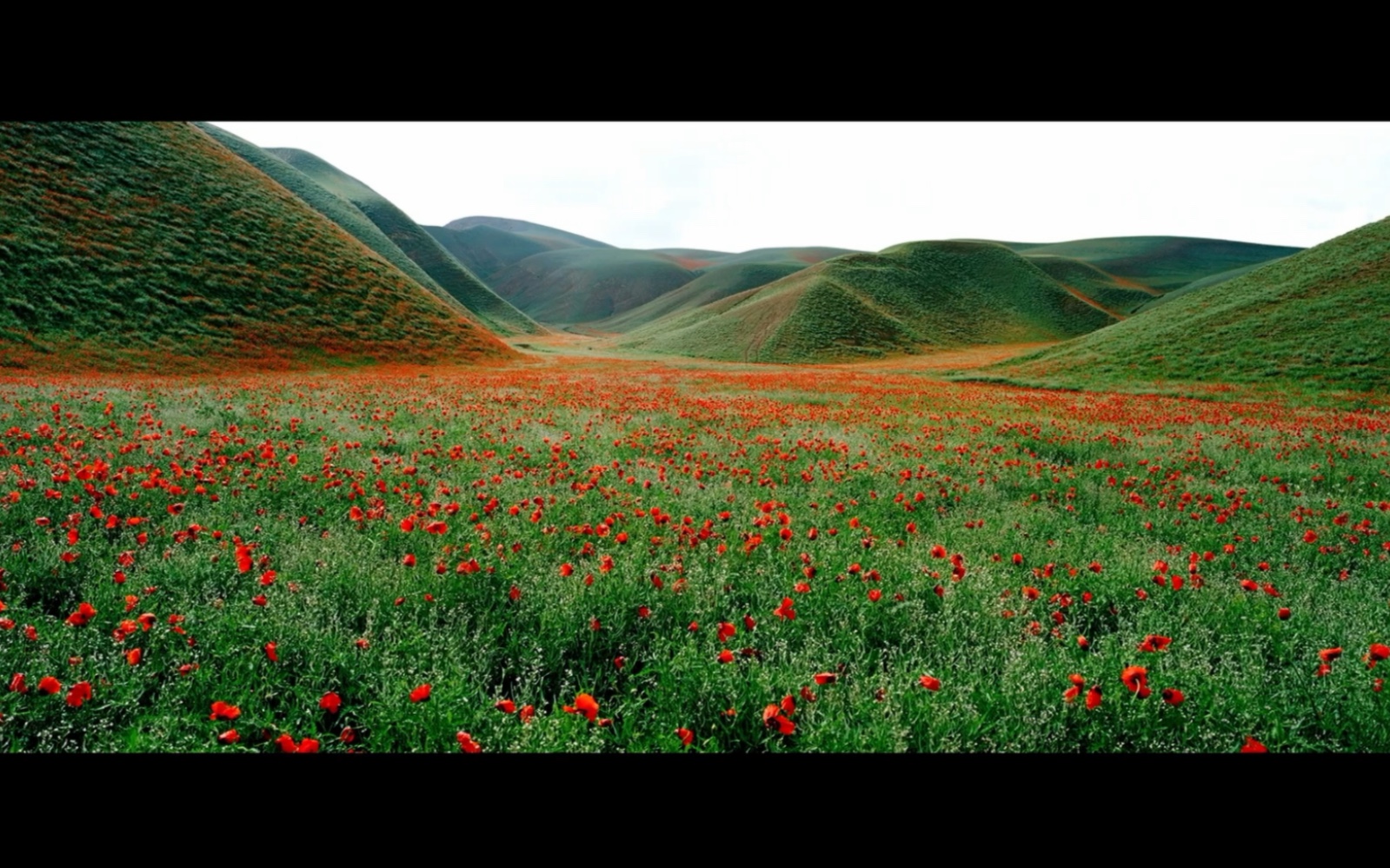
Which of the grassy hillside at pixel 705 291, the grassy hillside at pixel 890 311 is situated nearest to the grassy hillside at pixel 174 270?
the grassy hillside at pixel 890 311

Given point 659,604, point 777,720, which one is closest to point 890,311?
point 659,604

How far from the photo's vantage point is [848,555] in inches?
177

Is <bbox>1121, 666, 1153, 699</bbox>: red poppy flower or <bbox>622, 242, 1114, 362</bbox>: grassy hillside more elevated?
<bbox>622, 242, 1114, 362</bbox>: grassy hillside

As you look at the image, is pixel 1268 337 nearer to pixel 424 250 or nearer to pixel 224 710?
pixel 224 710

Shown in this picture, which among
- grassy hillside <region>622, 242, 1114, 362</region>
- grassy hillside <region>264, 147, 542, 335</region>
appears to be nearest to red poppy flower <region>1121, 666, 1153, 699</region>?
grassy hillside <region>622, 242, 1114, 362</region>

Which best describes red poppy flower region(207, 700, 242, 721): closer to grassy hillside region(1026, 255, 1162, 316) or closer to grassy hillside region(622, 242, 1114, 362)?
grassy hillside region(622, 242, 1114, 362)

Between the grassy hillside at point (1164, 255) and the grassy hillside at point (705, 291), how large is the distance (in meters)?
67.2

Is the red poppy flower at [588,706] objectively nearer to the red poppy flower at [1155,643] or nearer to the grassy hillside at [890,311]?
the red poppy flower at [1155,643]

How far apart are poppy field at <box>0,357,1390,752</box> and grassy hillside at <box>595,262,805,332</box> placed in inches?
5456

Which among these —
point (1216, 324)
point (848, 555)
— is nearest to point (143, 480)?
point (848, 555)

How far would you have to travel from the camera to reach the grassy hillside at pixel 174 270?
23031 millimetres

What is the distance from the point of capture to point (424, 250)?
12019cm

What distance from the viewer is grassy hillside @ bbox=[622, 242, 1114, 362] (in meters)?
68.4
